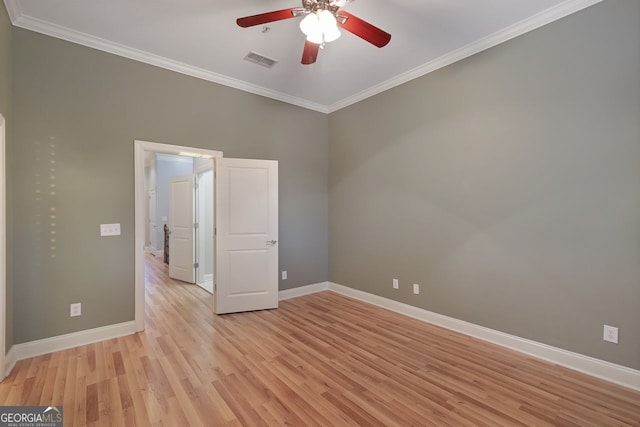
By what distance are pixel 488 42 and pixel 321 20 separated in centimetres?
208

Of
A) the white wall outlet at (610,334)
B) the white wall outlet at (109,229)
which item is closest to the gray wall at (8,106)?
the white wall outlet at (109,229)

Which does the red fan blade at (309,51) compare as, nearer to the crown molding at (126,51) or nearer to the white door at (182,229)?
the crown molding at (126,51)

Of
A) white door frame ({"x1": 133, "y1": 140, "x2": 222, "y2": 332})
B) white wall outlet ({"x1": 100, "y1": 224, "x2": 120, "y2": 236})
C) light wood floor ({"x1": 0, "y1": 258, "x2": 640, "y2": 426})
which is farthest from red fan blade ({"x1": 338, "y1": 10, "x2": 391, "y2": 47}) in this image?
white wall outlet ({"x1": 100, "y1": 224, "x2": 120, "y2": 236})

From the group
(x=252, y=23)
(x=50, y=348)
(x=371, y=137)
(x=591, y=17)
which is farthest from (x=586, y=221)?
(x=50, y=348)

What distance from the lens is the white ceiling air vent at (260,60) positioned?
3.31 m

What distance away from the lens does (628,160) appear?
2219mm

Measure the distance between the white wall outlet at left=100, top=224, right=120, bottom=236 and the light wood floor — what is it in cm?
117

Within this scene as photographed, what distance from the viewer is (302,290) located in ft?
15.3

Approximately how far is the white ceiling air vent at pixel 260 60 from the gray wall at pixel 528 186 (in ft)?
5.42

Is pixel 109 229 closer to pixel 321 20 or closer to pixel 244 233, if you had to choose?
pixel 244 233

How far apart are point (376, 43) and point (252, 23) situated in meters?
0.97

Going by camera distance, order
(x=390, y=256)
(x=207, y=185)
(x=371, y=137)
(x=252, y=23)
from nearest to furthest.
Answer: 1. (x=252, y=23)
2. (x=390, y=256)
3. (x=371, y=137)
4. (x=207, y=185)

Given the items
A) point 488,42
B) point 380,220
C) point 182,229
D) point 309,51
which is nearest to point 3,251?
point 309,51

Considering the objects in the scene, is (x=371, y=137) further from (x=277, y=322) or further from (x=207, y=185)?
(x=207, y=185)
